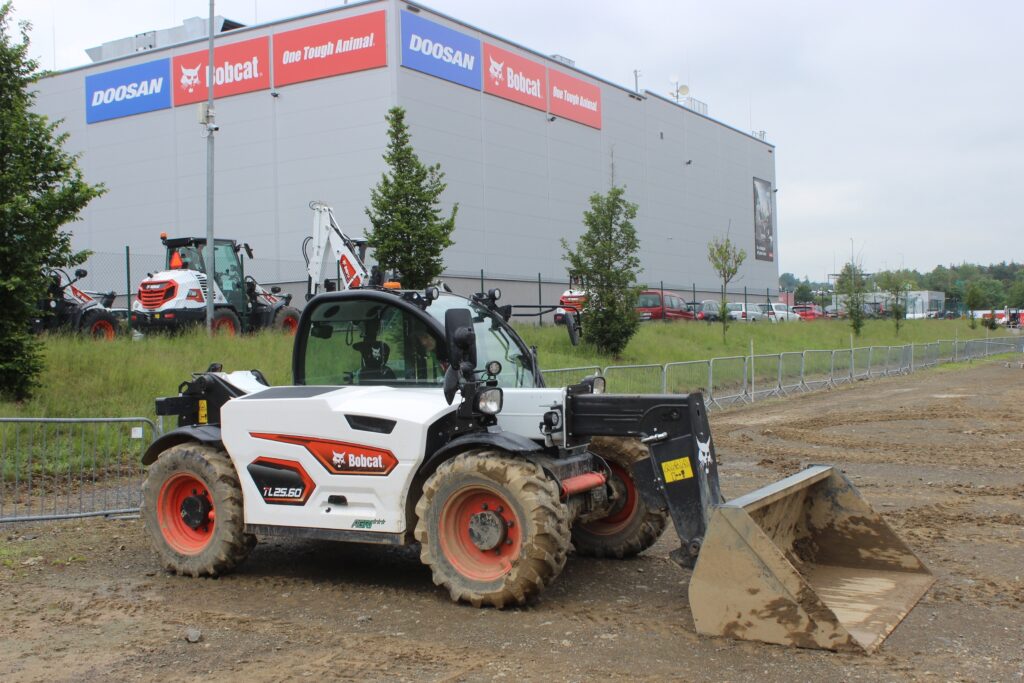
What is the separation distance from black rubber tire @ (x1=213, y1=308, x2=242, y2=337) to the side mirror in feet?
49.3

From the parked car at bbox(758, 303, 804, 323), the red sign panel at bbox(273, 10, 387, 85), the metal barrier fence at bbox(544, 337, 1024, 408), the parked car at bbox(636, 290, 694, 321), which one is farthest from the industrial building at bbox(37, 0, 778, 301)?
the parked car at bbox(758, 303, 804, 323)

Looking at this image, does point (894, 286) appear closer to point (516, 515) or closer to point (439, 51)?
point (439, 51)

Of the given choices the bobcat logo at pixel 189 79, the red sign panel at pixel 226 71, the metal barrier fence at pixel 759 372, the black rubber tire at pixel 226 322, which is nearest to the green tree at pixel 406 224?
the black rubber tire at pixel 226 322

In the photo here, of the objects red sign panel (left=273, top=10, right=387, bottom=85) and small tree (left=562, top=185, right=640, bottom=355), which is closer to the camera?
small tree (left=562, top=185, right=640, bottom=355)

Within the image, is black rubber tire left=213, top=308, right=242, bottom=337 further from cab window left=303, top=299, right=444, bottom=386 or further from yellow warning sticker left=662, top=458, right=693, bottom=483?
yellow warning sticker left=662, top=458, right=693, bottom=483

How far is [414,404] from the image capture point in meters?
6.80

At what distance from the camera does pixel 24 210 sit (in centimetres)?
1277

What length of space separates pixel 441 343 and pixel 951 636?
3.70 m

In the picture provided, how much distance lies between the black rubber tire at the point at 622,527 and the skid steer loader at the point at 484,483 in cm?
1

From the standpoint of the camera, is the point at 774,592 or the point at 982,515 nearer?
the point at 774,592

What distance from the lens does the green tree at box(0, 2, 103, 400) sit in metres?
12.9

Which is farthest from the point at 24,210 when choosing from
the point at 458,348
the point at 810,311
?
the point at 810,311

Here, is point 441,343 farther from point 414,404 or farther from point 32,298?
point 32,298

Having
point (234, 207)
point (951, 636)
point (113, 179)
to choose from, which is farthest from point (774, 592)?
point (113, 179)
